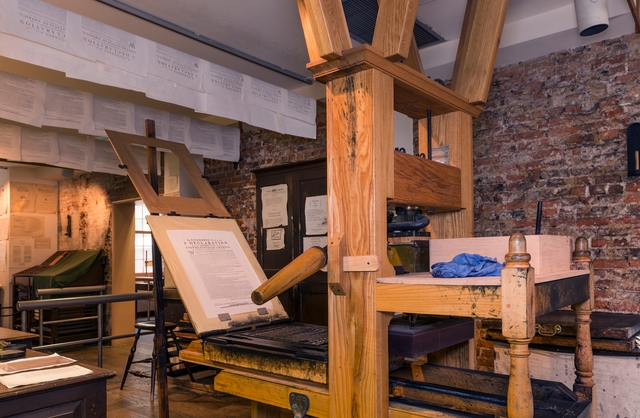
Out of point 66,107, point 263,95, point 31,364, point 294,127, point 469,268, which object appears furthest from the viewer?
point 294,127

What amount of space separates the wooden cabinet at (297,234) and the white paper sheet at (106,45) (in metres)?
1.85

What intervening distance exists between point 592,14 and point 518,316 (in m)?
2.34

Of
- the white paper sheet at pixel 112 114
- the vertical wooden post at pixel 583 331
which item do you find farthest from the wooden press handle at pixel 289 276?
the white paper sheet at pixel 112 114

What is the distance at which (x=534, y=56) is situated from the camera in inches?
144

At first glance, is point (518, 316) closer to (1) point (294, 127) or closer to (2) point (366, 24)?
(2) point (366, 24)

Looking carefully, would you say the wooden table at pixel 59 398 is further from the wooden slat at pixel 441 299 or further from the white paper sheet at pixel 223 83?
the white paper sheet at pixel 223 83

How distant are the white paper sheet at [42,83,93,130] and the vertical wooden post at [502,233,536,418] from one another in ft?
11.3

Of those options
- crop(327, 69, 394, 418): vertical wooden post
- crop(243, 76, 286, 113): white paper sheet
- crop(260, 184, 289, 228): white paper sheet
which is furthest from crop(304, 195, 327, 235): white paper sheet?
crop(327, 69, 394, 418): vertical wooden post

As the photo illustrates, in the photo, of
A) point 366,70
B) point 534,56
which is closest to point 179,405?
point 366,70

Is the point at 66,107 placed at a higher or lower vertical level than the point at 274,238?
higher

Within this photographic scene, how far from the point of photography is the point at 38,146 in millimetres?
4641

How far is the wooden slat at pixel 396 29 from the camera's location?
1729 millimetres

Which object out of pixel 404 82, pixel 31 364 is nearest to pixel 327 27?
pixel 404 82

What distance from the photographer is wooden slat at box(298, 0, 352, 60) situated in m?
1.67
